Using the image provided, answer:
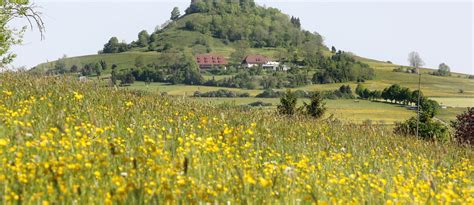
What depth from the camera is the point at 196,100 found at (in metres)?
15.9

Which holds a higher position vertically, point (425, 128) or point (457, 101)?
point (425, 128)

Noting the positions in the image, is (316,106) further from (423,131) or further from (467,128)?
(423,131)

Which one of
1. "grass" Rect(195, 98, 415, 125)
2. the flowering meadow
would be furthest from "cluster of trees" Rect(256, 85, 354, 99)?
the flowering meadow

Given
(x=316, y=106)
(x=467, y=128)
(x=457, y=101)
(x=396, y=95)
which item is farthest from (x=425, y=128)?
(x=396, y=95)

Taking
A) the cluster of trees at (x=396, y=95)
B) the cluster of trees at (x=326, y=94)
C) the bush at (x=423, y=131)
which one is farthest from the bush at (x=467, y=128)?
the cluster of trees at (x=396, y=95)

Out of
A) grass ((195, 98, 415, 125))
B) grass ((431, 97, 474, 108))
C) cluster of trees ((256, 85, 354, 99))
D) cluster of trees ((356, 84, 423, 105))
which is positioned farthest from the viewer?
cluster of trees ((356, 84, 423, 105))

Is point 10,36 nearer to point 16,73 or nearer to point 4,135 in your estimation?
point 16,73

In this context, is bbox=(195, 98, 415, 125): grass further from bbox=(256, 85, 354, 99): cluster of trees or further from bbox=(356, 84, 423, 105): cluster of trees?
bbox=(356, 84, 423, 105): cluster of trees

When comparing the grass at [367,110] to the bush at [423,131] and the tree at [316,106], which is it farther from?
the tree at [316,106]

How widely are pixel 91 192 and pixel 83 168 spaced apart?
456 millimetres

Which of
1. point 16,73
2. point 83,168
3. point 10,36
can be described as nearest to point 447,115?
point 10,36

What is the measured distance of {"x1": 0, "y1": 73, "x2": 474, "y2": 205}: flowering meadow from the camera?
487cm

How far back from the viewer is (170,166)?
562 cm

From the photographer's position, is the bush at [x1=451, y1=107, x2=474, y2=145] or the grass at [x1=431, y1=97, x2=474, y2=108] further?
the grass at [x1=431, y1=97, x2=474, y2=108]
